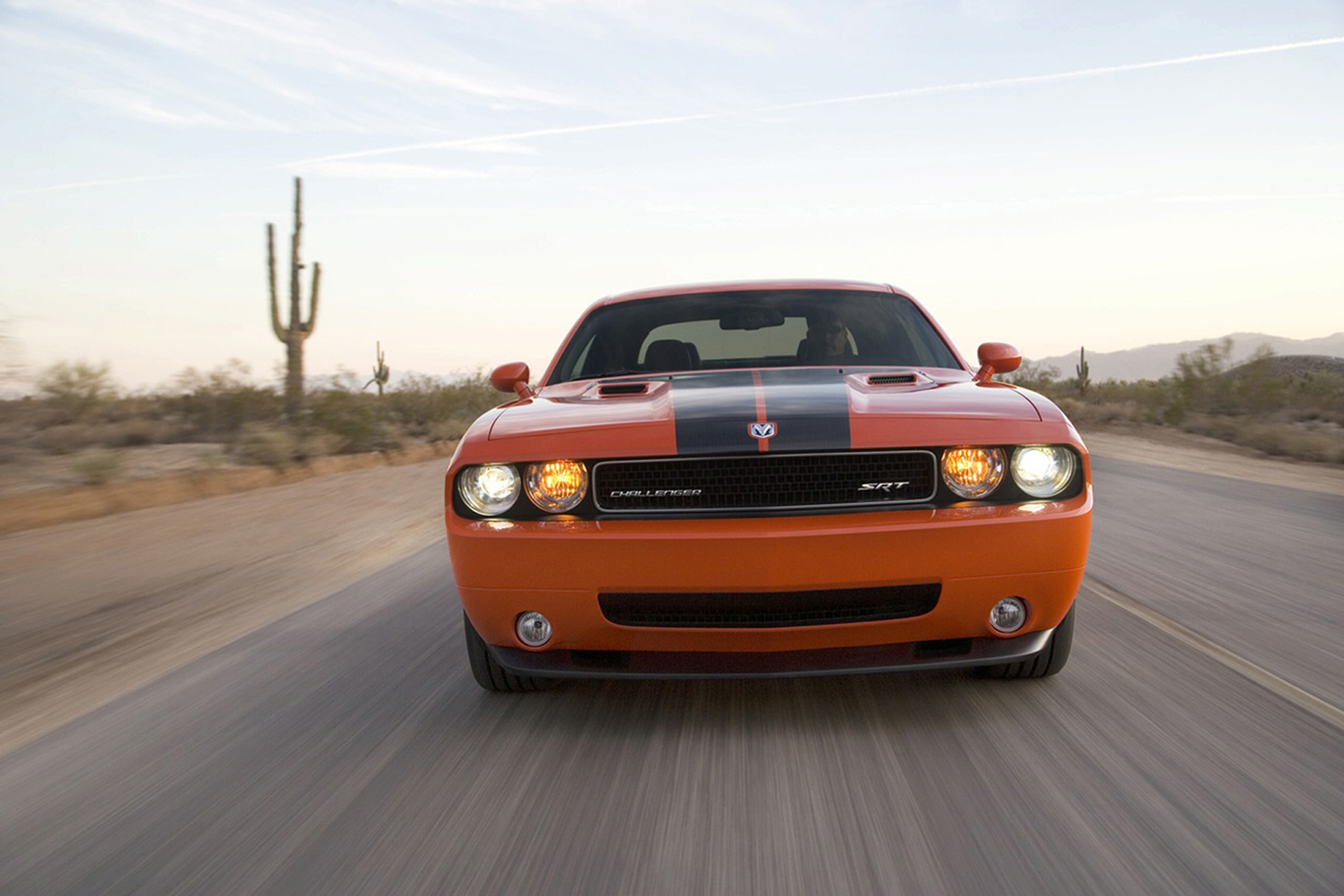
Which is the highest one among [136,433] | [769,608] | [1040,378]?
[1040,378]

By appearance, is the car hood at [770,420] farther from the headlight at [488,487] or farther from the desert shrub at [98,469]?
the desert shrub at [98,469]

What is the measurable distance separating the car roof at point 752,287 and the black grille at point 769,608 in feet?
7.51

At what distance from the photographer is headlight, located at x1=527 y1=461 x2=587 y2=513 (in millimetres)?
3191

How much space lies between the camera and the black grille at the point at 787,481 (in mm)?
3092

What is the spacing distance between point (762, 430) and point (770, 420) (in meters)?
0.07

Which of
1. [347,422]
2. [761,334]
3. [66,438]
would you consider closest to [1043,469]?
[761,334]

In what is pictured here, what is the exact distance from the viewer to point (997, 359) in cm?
445

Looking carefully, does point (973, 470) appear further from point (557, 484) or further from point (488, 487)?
point (488, 487)

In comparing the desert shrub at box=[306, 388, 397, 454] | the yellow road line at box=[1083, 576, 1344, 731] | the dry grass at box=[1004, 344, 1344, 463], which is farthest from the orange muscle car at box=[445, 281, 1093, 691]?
the desert shrub at box=[306, 388, 397, 454]

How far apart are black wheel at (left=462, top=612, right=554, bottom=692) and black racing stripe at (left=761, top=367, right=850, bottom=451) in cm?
115

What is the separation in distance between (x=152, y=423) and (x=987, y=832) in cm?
1617

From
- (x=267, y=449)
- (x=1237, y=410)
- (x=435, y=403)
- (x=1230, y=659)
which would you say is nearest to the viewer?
(x=1230, y=659)

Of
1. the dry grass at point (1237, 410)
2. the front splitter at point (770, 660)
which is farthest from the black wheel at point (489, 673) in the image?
the dry grass at point (1237, 410)

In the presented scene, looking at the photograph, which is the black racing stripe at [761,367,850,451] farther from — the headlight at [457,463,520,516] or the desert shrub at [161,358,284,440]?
the desert shrub at [161,358,284,440]
